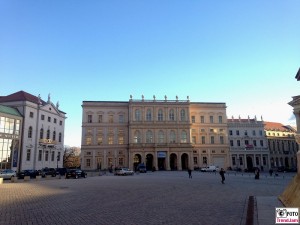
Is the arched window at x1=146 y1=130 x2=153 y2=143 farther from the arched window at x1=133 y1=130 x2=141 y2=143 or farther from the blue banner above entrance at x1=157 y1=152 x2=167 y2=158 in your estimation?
the blue banner above entrance at x1=157 y1=152 x2=167 y2=158

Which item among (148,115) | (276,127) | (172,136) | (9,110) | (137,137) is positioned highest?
(148,115)

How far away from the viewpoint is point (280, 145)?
9219 centimetres

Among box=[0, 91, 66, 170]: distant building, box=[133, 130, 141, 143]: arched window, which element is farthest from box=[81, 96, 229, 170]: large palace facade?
box=[0, 91, 66, 170]: distant building

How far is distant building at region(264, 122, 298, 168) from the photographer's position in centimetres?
8962

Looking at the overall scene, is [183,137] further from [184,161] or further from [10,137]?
[10,137]

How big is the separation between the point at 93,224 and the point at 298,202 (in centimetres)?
755

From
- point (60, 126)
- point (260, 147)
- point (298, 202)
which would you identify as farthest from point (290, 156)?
point (298, 202)

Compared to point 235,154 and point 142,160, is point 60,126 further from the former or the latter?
point 235,154

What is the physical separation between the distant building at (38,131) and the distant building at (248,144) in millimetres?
52757

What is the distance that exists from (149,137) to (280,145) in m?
49.5

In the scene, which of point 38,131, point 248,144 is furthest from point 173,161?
point 38,131

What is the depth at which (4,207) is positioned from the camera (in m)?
12.1

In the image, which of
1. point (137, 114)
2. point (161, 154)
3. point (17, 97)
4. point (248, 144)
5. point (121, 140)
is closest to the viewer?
point (17, 97)

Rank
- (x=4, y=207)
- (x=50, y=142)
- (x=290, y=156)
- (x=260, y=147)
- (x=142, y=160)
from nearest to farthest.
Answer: (x=4, y=207)
(x=50, y=142)
(x=142, y=160)
(x=260, y=147)
(x=290, y=156)
